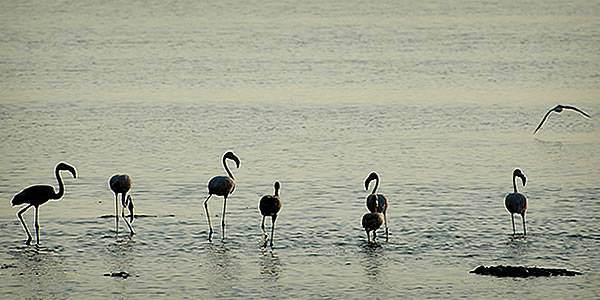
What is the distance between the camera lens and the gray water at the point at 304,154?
43.5 feet

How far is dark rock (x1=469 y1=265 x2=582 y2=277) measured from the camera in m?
12.9

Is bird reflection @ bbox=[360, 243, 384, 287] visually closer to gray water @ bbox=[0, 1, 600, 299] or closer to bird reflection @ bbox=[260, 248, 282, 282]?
gray water @ bbox=[0, 1, 600, 299]

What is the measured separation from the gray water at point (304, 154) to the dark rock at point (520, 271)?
9.6 inches

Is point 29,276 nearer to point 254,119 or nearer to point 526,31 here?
point 254,119

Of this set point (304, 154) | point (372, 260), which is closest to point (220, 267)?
point (372, 260)

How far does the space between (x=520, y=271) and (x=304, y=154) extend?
9747 millimetres

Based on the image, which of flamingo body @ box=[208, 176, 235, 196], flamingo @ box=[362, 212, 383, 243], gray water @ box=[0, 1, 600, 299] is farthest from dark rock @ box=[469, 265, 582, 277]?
flamingo body @ box=[208, 176, 235, 196]

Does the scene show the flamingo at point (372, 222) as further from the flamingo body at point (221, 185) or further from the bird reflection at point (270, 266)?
the flamingo body at point (221, 185)

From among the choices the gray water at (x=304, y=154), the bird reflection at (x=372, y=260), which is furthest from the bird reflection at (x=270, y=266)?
the bird reflection at (x=372, y=260)

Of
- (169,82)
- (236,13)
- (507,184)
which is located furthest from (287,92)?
(236,13)

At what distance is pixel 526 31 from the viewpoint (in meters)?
51.4

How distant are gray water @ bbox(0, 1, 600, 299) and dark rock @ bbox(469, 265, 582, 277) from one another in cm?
24

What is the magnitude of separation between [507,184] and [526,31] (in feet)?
110

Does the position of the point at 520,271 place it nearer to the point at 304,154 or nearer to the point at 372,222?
the point at 372,222
